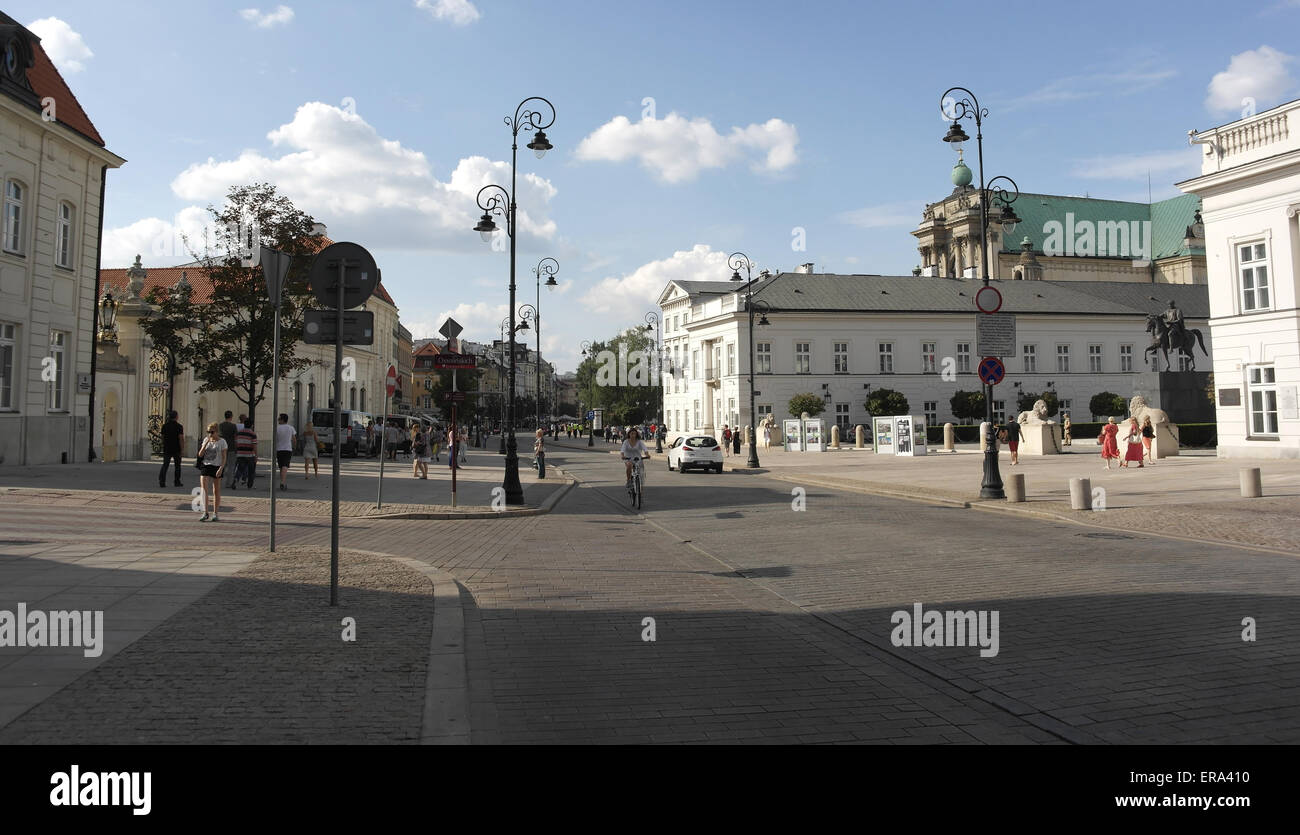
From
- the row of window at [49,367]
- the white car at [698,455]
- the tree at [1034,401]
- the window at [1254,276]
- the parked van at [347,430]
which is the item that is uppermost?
the window at [1254,276]

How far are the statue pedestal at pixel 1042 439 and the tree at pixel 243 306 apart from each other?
33.4m

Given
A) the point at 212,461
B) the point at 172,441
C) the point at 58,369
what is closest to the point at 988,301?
the point at 212,461

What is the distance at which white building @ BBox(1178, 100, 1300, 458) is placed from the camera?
30.4 meters

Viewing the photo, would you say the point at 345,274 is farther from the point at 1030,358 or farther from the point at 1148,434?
the point at 1030,358

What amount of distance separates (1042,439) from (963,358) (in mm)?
32310

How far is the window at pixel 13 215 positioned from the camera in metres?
23.6

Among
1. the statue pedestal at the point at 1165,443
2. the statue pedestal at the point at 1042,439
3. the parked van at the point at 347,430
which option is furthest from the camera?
the statue pedestal at the point at 1042,439

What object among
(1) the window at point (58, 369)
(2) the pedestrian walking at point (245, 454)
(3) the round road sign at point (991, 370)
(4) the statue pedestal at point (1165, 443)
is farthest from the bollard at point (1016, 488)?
(1) the window at point (58, 369)

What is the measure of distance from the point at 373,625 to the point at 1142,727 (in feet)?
18.7

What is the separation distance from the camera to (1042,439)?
4150 centimetres

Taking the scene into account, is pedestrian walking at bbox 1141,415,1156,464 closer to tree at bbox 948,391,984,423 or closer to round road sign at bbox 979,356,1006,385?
round road sign at bbox 979,356,1006,385

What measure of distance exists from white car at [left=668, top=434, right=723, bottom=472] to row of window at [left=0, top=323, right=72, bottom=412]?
71.5 ft

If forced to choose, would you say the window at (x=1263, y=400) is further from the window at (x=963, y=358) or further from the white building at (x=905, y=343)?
the window at (x=963, y=358)
